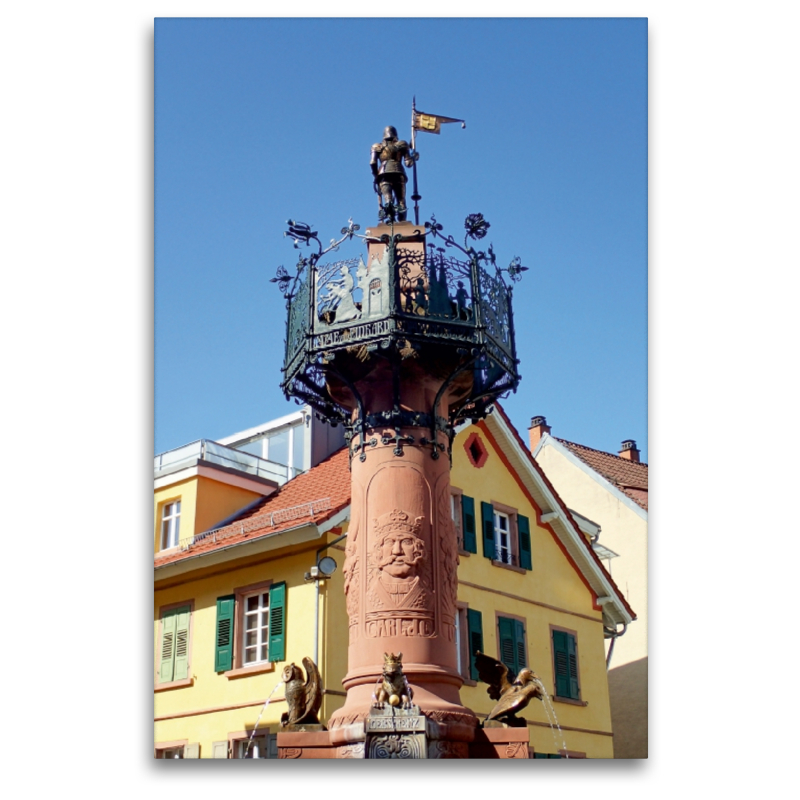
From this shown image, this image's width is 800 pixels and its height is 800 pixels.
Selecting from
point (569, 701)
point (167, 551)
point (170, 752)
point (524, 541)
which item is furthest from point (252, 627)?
point (524, 541)

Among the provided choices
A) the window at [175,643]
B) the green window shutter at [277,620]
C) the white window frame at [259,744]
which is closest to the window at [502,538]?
the green window shutter at [277,620]

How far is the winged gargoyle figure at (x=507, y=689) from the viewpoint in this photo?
25.1 feet

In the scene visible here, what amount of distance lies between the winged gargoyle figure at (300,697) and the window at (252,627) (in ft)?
6.37

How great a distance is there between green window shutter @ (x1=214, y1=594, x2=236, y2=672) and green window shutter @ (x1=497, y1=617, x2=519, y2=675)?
2.94 m

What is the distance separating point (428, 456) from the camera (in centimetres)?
795

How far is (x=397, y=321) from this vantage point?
7691mm

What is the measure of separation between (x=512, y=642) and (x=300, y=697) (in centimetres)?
448

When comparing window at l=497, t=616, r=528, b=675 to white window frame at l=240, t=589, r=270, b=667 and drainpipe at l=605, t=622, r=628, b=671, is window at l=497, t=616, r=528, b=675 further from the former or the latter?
white window frame at l=240, t=589, r=270, b=667

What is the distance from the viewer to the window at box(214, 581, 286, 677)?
9484 mm

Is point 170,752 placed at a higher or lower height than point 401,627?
lower

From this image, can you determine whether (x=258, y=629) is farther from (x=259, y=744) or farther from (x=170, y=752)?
(x=170, y=752)

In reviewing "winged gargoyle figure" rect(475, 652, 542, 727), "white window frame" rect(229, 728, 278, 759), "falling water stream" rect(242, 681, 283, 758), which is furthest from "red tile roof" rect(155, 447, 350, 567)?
"winged gargoyle figure" rect(475, 652, 542, 727)
